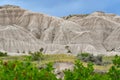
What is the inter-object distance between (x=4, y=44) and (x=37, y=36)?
2868 cm

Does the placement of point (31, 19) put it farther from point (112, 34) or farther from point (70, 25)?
point (112, 34)

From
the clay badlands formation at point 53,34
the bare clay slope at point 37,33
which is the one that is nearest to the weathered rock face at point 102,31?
the clay badlands formation at point 53,34

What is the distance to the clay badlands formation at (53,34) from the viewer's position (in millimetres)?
136500

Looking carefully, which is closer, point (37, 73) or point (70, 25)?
point (37, 73)

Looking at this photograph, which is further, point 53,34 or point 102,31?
point 102,31

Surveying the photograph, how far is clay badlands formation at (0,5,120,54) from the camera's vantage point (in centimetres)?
13650

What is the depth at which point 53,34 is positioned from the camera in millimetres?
157250

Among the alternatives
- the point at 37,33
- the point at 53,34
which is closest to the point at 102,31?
the point at 53,34

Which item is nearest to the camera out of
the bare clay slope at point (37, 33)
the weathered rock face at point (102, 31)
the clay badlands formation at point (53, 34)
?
the bare clay slope at point (37, 33)

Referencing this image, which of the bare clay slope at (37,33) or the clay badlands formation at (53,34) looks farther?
the clay badlands formation at (53,34)

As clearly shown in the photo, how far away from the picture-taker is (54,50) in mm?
134625

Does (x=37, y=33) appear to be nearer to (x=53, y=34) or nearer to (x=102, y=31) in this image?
(x=53, y=34)

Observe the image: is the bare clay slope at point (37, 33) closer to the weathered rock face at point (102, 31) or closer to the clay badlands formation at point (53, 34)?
the clay badlands formation at point (53, 34)

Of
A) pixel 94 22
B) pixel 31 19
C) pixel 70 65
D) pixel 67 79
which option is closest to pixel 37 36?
pixel 31 19
